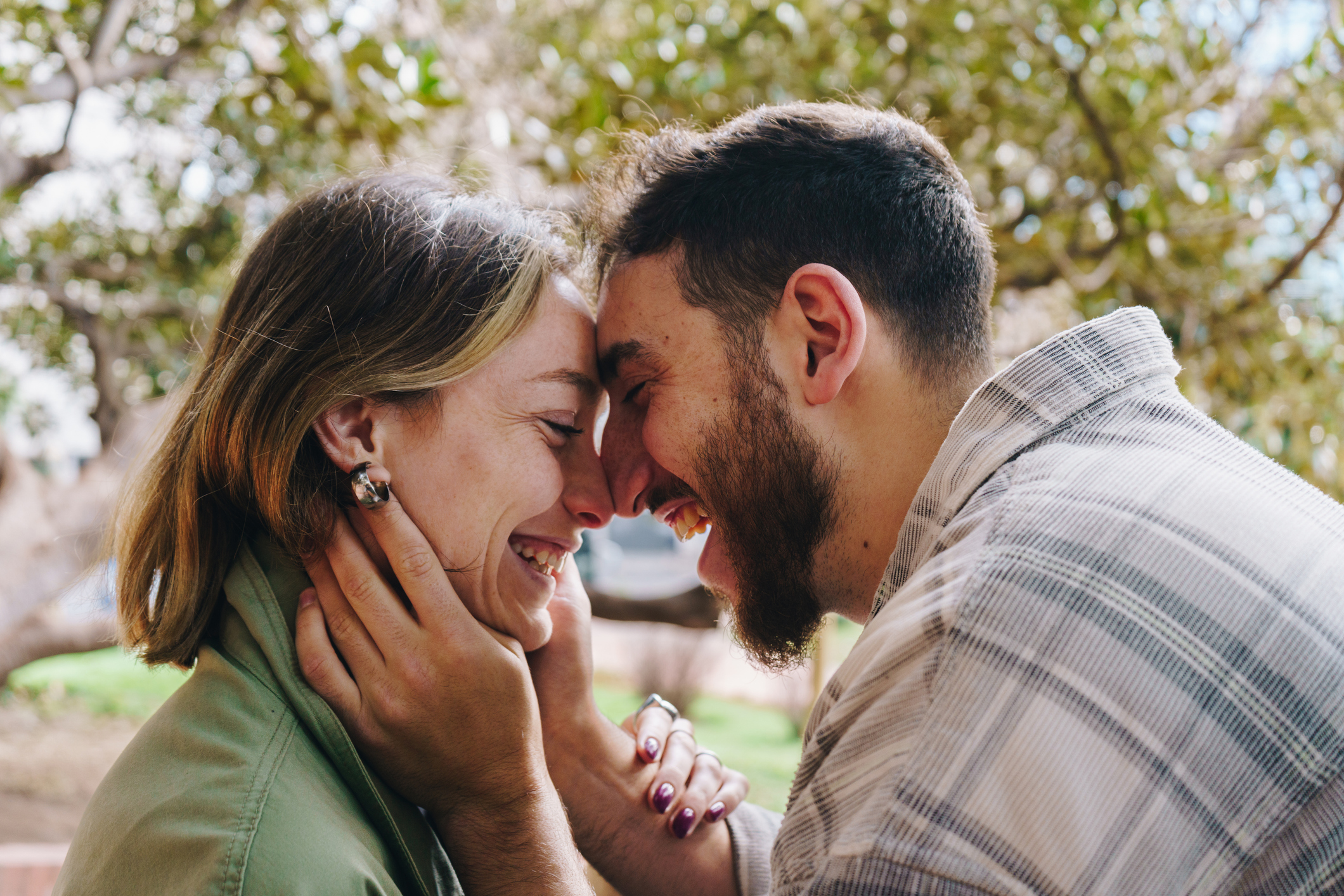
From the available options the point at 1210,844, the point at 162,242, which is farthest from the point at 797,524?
the point at 162,242

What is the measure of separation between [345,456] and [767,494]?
0.86 m

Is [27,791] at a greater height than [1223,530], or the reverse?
[1223,530]

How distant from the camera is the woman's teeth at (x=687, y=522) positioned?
2.41m

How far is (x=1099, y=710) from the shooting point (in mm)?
1213

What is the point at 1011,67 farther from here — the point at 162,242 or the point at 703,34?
the point at 162,242

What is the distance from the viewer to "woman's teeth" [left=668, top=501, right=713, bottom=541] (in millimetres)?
2410

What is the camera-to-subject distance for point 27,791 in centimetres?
736

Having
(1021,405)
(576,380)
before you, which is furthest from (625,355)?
(1021,405)

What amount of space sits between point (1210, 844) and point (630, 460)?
1.41 meters

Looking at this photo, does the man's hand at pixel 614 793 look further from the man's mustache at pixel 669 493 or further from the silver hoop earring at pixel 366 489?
the silver hoop earring at pixel 366 489

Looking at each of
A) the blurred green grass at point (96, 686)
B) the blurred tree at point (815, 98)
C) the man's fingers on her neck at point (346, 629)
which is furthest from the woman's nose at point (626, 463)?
the blurred green grass at point (96, 686)

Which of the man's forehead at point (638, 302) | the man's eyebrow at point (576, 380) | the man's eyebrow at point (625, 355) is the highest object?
the man's forehead at point (638, 302)

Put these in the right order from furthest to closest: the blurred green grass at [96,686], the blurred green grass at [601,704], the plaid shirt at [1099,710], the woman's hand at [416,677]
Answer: the blurred green grass at [96,686], the blurred green grass at [601,704], the woman's hand at [416,677], the plaid shirt at [1099,710]

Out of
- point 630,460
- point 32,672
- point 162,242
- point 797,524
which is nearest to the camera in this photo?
point 797,524
